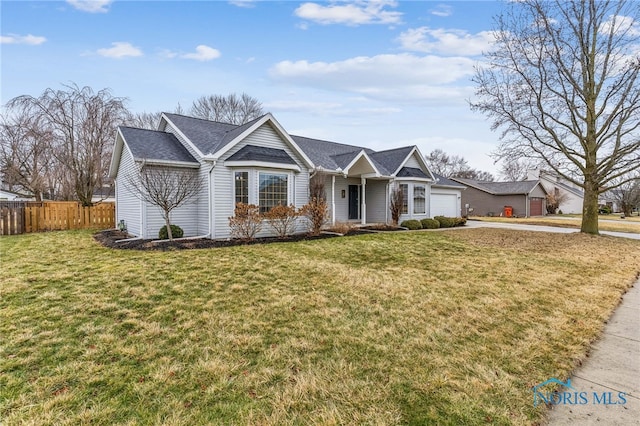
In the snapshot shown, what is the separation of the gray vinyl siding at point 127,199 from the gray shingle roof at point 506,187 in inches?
1237

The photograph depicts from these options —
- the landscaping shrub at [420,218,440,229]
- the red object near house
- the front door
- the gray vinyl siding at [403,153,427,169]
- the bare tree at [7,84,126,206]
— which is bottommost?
the landscaping shrub at [420,218,440,229]

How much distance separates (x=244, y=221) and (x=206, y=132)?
16.4ft

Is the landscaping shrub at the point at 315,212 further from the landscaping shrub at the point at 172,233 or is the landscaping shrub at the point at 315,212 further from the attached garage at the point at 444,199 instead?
the attached garage at the point at 444,199

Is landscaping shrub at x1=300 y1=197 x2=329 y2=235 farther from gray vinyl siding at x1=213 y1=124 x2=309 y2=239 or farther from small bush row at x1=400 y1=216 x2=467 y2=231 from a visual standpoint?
small bush row at x1=400 y1=216 x2=467 y2=231

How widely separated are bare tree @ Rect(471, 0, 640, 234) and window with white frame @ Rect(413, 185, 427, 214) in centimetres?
495

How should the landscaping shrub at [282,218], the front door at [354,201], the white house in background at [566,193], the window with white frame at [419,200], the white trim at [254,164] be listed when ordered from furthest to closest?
1. the white house in background at [566,193]
2. the window with white frame at [419,200]
3. the front door at [354,201]
4. the landscaping shrub at [282,218]
5. the white trim at [254,164]

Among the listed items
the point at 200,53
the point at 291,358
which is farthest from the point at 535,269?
the point at 200,53

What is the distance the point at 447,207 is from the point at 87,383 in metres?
23.8

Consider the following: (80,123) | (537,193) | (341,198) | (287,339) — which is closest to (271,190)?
(341,198)

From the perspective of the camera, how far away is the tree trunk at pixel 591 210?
15.8 metres

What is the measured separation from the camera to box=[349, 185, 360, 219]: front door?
61.1 feet

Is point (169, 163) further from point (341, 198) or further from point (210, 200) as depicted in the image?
point (341, 198)

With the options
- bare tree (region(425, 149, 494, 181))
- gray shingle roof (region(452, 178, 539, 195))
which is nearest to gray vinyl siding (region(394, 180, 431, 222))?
gray shingle roof (region(452, 178, 539, 195))

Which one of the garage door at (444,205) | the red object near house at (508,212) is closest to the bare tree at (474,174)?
the red object near house at (508,212)
